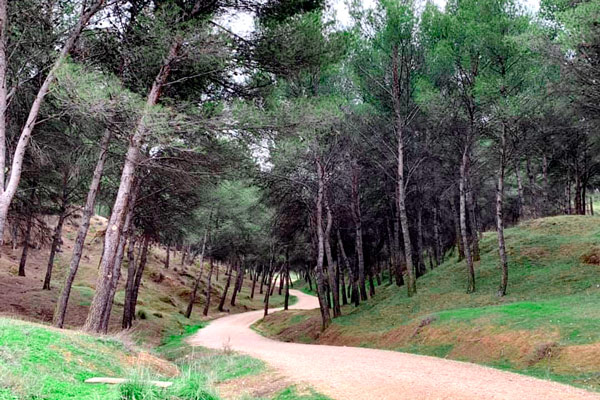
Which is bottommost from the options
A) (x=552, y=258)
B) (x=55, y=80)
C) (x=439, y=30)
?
(x=552, y=258)

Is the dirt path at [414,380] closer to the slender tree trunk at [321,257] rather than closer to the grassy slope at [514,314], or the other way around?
the grassy slope at [514,314]

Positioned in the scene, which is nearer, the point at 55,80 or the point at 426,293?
the point at 55,80

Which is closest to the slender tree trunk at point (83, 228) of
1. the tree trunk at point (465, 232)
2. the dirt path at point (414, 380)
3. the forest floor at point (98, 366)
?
the forest floor at point (98, 366)

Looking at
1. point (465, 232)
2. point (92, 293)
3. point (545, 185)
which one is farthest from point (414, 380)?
point (545, 185)

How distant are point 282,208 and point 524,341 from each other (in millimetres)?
13055

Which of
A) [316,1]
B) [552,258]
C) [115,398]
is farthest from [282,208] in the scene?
[115,398]

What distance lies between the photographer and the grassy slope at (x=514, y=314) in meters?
8.15

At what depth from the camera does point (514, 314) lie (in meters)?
10.4

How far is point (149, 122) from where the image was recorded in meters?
9.13

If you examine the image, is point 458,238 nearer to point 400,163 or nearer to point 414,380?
point 400,163

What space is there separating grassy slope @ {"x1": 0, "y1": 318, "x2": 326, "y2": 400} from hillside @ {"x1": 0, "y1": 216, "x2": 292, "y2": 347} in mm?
4687

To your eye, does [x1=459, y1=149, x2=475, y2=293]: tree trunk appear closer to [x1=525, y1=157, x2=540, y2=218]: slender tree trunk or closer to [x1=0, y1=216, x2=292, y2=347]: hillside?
[x1=525, y1=157, x2=540, y2=218]: slender tree trunk

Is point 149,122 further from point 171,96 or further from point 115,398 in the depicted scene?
point 115,398

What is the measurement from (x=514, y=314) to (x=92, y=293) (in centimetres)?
2259
